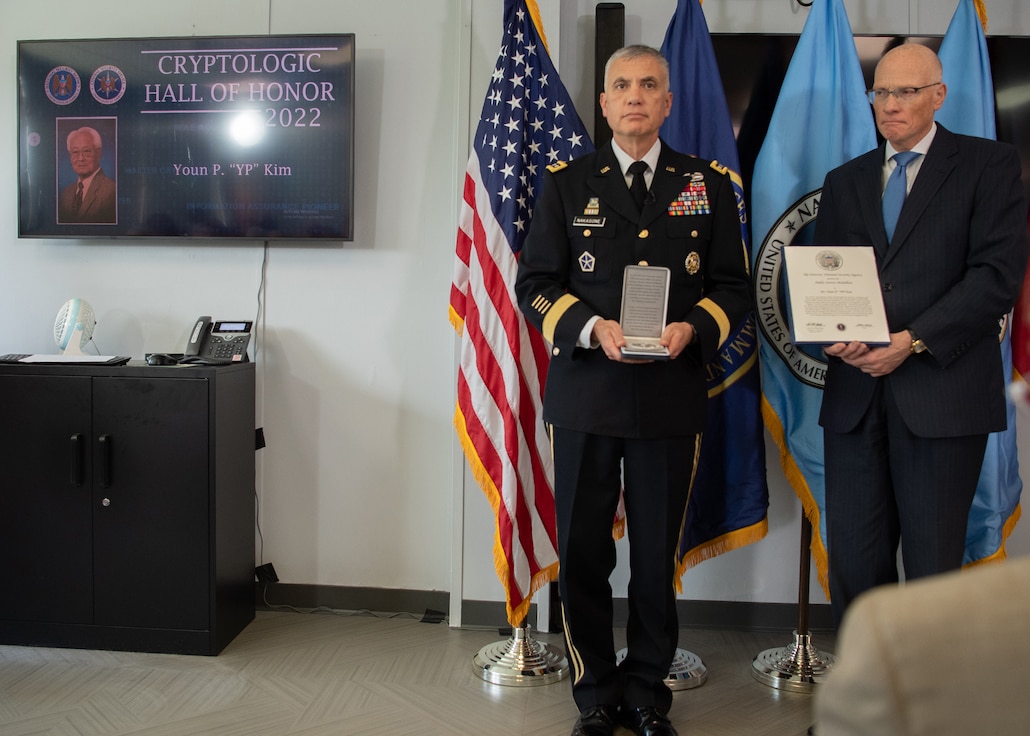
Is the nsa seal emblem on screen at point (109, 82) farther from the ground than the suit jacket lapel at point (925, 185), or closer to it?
farther from the ground

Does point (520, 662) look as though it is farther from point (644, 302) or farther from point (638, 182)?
point (638, 182)

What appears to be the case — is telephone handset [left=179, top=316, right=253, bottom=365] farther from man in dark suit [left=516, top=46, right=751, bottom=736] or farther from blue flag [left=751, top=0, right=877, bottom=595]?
blue flag [left=751, top=0, right=877, bottom=595]

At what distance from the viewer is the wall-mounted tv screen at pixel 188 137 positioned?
3.00m

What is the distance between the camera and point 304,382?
3146 millimetres

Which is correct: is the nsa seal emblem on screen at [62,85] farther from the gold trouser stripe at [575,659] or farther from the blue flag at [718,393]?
the gold trouser stripe at [575,659]

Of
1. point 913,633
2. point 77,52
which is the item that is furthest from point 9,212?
point 913,633

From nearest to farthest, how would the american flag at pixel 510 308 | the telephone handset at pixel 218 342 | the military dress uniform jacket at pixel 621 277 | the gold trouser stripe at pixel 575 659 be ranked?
the military dress uniform jacket at pixel 621 277
the gold trouser stripe at pixel 575 659
the american flag at pixel 510 308
the telephone handset at pixel 218 342

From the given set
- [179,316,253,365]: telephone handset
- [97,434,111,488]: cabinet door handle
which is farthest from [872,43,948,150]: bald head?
[97,434,111,488]: cabinet door handle

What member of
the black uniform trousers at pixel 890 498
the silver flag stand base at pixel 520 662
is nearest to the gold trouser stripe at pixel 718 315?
the black uniform trousers at pixel 890 498

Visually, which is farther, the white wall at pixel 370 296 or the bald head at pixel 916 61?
the white wall at pixel 370 296

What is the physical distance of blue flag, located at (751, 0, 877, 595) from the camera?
8.59ft

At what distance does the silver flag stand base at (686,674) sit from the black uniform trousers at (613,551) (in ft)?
0.93

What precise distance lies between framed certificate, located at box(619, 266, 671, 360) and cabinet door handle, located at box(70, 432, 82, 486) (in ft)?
6.08

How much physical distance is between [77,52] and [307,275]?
115 cm
